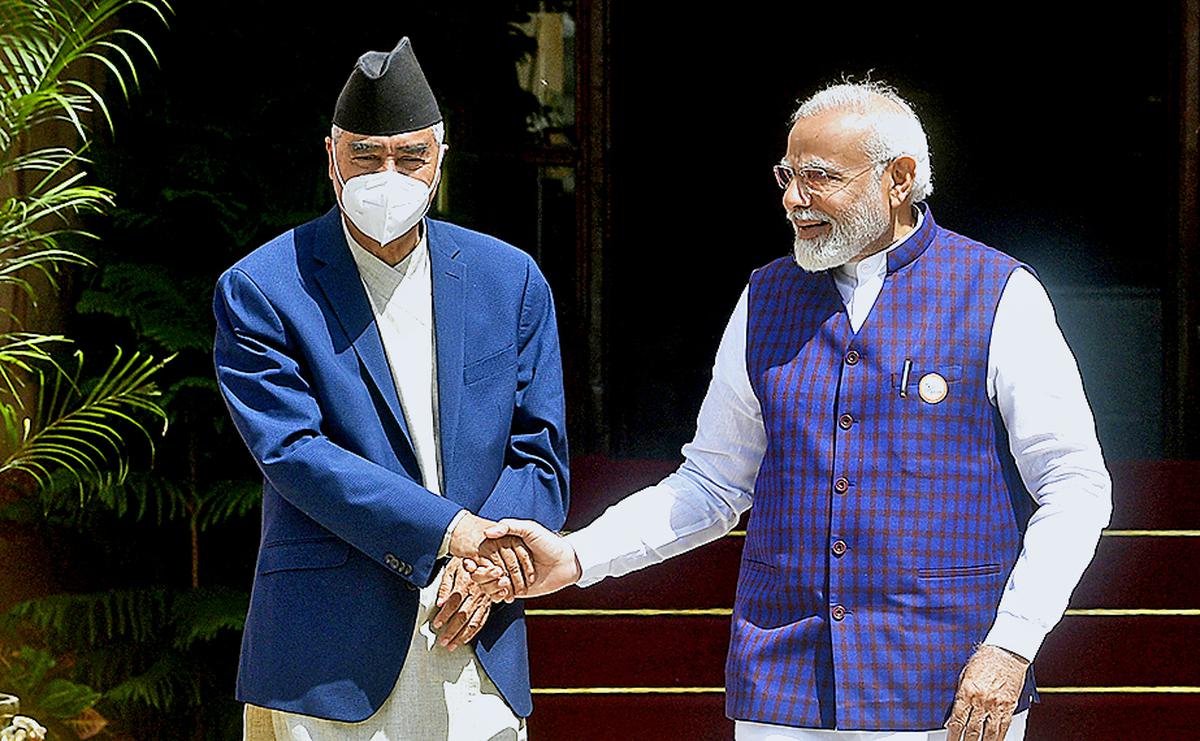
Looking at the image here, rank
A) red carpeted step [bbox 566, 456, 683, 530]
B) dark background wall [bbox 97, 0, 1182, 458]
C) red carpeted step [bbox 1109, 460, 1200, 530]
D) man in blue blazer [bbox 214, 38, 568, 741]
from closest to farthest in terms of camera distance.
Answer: man in blue blazer [bbox 214, 38, 568, 741], red carpeted step [bbox 1109, 460, 1200, 530], red carpeted step [bbox 566, 456, 683, 530], dark background wall [bbox 97, 0, 1182, 458]

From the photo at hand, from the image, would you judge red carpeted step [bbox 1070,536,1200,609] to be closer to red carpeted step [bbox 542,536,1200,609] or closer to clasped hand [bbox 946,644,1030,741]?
red carpeted step [bbox 542,536,1200,609]

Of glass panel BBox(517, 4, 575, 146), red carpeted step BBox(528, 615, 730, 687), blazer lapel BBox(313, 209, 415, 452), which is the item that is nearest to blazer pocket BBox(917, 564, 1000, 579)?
blazer lapel BBox(313, 209, 415, 452)

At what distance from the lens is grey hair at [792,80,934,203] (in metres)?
2.50

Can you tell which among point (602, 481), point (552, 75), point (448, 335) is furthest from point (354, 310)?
point (552, 75)

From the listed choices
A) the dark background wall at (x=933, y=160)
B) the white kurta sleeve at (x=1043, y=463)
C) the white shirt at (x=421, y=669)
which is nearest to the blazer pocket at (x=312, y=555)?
the white shirt at (x=421, y=669)

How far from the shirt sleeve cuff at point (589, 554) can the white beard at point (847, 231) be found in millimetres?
558

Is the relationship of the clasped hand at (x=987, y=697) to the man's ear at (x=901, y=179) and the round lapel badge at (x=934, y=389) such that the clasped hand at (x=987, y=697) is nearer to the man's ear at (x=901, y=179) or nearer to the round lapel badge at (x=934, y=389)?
the round lapel badge at (x=934, y=389)

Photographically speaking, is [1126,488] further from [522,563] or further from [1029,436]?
[522,563]

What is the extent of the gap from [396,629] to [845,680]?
0.65 m

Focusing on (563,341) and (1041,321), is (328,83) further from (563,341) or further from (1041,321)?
(1041,321)

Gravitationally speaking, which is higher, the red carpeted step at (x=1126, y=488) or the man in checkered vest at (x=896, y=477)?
the man in checkered vest at (x=896, y=477)

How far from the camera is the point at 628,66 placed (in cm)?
719

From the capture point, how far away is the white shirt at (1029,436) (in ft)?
7.73

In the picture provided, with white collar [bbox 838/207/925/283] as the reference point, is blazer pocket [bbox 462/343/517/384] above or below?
below
